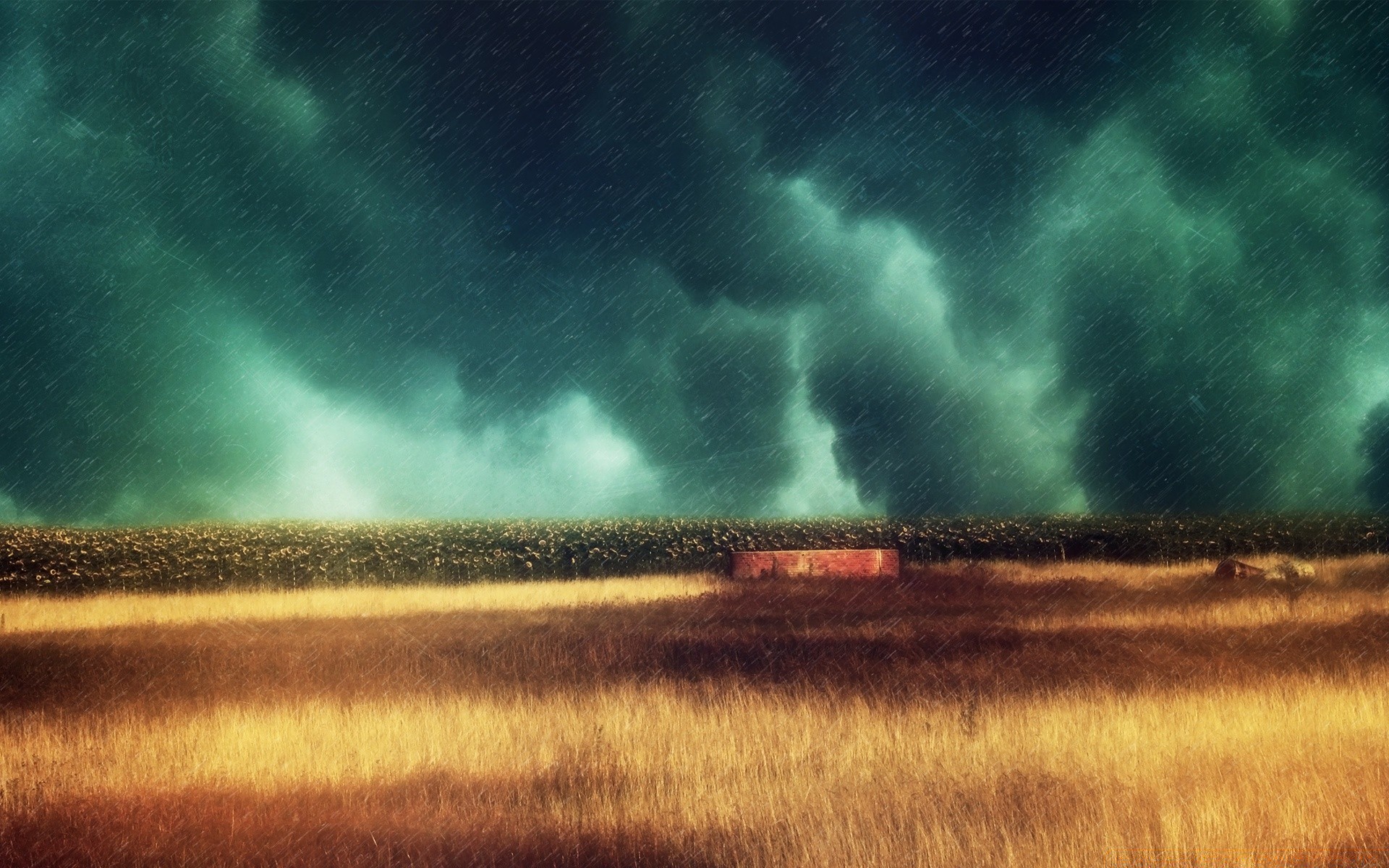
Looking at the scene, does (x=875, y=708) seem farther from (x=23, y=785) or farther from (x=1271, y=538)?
(x=1271, y=538)

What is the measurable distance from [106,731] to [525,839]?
19.4 ft

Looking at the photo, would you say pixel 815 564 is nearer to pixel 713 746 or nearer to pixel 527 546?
pixel 527 546

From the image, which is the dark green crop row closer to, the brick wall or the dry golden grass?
the dry golden grass

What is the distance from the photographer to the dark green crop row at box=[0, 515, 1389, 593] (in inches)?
1444

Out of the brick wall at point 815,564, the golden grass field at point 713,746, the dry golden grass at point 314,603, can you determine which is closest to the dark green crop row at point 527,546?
the dry golden grass at point 314,603

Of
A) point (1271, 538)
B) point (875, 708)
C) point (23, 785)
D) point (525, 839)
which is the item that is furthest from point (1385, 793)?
point (1271, 538)

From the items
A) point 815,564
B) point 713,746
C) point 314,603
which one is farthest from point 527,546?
point 713,746

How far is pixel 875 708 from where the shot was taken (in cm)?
1075

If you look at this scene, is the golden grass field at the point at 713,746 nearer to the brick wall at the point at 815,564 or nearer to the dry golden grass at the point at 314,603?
the dry golden grass at the point at 314,603

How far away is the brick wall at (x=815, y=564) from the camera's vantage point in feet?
99.5

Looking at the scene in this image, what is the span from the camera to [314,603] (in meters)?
27.6

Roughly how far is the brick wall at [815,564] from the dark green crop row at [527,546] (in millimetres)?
9575

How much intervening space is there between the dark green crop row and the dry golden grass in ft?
12.6

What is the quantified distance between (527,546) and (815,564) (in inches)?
629
